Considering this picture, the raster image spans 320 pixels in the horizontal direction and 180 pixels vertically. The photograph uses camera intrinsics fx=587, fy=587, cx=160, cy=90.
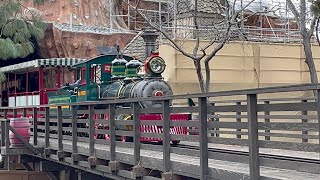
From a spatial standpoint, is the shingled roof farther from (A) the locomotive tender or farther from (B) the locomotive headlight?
(B) the locomotive headlight

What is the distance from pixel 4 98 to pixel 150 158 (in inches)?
744

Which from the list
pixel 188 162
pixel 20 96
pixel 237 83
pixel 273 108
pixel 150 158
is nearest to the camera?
pixel 273 108

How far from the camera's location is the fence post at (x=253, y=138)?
5.89 meters

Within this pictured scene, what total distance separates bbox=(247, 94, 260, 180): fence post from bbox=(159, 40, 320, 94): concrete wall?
17.1 meters

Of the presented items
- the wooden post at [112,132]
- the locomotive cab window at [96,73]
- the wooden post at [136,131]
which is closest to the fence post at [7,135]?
the locomotive cab window at [96,73]

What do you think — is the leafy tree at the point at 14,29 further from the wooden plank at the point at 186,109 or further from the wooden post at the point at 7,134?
the wooden plank at the point at 186,109

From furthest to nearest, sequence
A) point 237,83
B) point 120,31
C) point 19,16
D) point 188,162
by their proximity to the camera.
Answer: point 120,31 < point 237,83 < point 19,16 < point 188,162

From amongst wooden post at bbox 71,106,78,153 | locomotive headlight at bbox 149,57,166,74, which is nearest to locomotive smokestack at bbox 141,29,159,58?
locomotive headlight at bbox 149,57,166,74

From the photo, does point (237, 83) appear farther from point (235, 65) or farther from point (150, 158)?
point (150, 158)

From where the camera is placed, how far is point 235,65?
2483 centimetres

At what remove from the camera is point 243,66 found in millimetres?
24969

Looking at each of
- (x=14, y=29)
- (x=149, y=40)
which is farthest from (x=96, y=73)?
(x=14, y=29)

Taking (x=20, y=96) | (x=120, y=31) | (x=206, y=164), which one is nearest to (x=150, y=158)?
(x=206, y=164)

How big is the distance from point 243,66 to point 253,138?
19259mm
